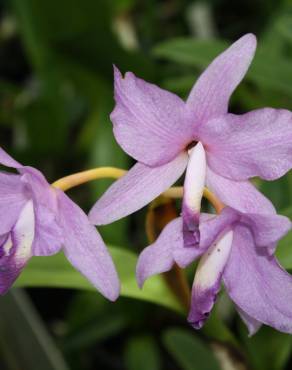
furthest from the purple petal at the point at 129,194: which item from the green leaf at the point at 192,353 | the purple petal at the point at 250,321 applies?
the green leaf at the point at 192,353

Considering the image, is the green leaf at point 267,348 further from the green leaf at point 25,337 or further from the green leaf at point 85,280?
the green leaf at point 25,337

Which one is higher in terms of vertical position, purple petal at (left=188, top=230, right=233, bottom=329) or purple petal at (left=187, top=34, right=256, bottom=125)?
purple petal at (left=187, top=34, right=256, bottom=125)

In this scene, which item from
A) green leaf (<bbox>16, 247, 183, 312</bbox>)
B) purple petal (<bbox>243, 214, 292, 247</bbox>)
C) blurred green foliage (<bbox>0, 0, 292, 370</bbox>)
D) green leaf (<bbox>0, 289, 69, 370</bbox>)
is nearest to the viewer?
purple petal (<bbox>243, 214, 292, 247</bbox>)

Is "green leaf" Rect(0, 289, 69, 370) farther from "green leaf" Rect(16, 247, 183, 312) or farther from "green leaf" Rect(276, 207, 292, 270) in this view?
"green leaf" Rect(276, 207, 292, 270)

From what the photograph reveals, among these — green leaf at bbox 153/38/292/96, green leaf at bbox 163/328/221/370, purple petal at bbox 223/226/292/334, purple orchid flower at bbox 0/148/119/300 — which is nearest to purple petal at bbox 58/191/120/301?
purple orchid flower at bbox 0/148/119/300

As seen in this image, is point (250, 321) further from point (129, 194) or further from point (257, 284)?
point (129, 194)

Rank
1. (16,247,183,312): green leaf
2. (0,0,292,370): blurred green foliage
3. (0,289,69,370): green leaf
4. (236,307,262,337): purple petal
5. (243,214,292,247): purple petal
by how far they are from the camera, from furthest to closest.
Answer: (0,289,69,370): green leaf → (0,0,292,370): blurred green foliage → (16,247,183,312): green leaf → (236,307,262,337): purple petal → (243,214,292,247): purple petal

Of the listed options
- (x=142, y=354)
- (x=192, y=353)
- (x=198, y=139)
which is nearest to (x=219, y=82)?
(x=198, y=139)
